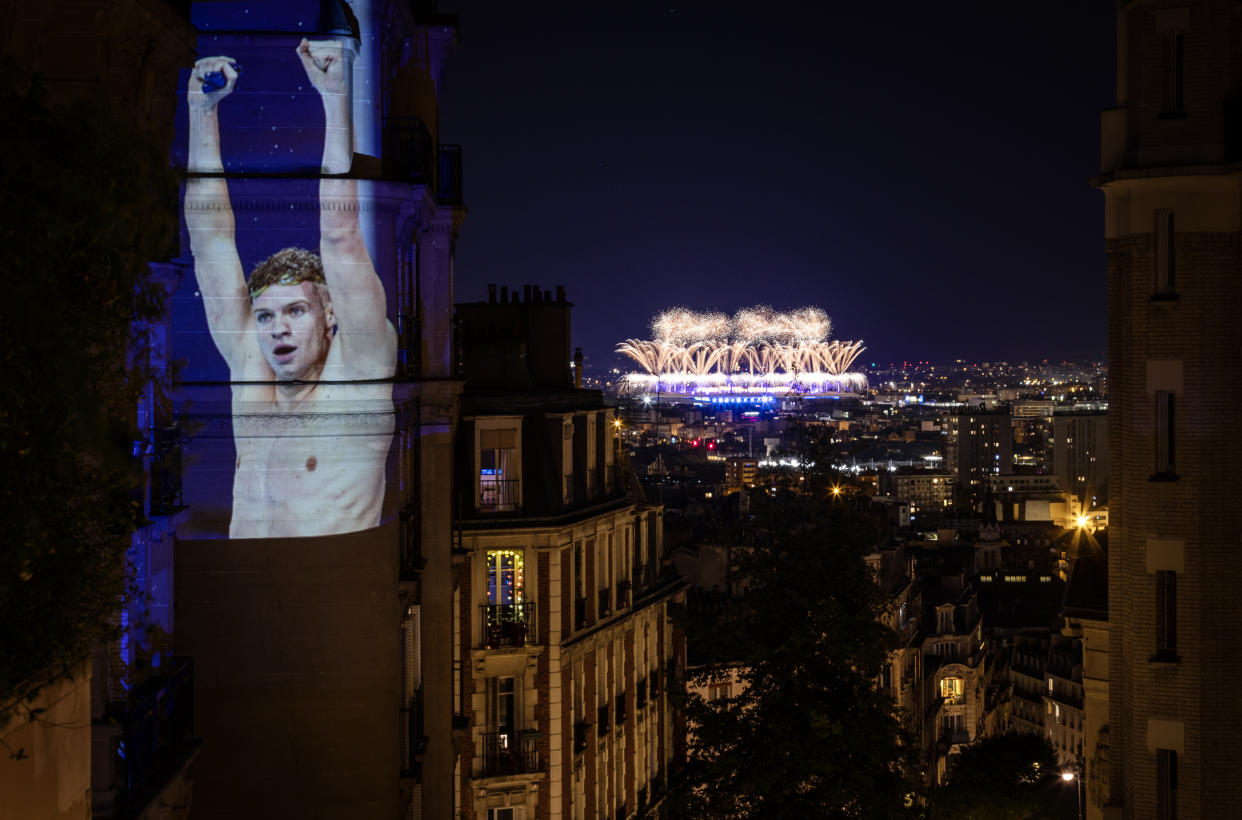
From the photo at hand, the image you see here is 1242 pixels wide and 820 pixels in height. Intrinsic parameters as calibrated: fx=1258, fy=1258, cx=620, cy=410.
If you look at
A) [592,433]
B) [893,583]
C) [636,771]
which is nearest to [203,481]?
[592,433]

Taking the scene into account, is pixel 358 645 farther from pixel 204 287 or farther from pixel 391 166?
A: pixel 391 166

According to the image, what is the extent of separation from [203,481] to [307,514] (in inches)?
45.3

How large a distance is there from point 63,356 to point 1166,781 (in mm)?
15696

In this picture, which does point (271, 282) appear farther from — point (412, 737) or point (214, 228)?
point (412, 737)

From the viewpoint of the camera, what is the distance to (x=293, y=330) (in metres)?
13.7

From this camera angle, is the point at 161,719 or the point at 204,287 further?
the point at 204,287

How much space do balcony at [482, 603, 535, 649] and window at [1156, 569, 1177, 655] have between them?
1259 cm

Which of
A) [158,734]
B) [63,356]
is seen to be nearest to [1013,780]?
[158,734]

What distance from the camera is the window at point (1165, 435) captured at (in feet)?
55.2

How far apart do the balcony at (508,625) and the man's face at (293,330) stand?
1209cm

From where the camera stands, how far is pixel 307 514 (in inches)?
543

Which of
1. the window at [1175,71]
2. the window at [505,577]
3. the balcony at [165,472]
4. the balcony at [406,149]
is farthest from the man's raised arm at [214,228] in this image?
the window at [505,577]

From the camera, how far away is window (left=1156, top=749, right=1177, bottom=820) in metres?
16.6

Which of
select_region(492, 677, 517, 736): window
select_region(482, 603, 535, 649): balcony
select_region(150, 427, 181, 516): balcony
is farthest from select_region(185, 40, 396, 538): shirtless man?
select_region(492, 677, 517, 736): window
